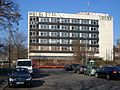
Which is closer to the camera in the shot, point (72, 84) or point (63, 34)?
point (72, 84)

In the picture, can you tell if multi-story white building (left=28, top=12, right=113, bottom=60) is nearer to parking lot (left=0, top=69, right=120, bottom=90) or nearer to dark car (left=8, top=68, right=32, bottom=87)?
parking lot (left=0, top=69, right=120, bottom=90)

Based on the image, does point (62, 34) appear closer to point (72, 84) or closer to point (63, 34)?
point (63, 34)

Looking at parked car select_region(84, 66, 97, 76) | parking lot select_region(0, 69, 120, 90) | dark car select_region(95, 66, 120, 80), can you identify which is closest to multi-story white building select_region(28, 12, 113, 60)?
parked car select_region(84, 66, 97, 76)

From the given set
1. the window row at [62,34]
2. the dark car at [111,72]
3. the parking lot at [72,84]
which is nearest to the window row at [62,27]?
the window row at [62,34]

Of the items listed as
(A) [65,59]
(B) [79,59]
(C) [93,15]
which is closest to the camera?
(B) [79,59]

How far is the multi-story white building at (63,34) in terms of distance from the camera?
4975 inches

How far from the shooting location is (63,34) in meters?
129

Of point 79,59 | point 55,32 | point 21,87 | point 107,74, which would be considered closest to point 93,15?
point 55,32

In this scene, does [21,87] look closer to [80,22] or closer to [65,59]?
[65,59]

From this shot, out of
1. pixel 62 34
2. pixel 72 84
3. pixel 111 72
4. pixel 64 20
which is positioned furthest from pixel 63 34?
pixel 72 84

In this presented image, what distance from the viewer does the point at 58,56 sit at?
127438 mm

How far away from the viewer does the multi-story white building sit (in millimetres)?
126375

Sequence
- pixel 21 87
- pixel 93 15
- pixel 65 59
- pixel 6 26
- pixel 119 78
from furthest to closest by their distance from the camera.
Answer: pixel 93 15, pixel 65 59, pixel 119 78, pixel 6 26, pixel 21 87

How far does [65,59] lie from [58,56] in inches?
150
